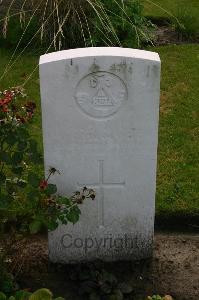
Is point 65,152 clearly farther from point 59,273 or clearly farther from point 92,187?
point 59,273

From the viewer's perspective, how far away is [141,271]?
3814 mm

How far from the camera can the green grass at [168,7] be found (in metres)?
7.61

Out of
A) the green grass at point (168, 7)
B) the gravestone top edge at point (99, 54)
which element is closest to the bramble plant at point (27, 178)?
the gravestone top edge at point (99, 54)

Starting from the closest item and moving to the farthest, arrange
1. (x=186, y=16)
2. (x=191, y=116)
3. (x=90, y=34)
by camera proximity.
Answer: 1. (x=191, y=116)
2. (x=90, y=34)
3. (x=186, y=16)

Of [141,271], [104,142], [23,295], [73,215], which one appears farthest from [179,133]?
[23,295]

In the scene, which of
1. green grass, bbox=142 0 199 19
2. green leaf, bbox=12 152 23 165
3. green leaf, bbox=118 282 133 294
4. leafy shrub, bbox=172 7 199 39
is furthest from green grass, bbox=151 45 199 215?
green leaf, bbox=12 152 23 165

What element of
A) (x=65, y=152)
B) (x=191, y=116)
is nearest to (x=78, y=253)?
(x=65, y=152)

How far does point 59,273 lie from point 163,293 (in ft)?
2.16

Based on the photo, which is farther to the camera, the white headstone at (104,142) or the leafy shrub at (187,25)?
the leafy shrub at (187,25)

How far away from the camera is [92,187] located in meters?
3.63

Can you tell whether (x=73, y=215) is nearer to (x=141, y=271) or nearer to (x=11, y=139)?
(x=11, y=139)

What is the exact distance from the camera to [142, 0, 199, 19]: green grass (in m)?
7.61

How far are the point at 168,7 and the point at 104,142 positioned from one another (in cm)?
482

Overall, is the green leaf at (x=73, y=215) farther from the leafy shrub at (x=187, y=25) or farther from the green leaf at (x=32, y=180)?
the leafy shrub at (x=187, y=25)
